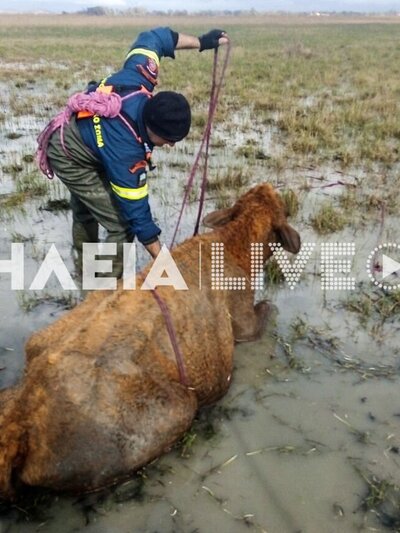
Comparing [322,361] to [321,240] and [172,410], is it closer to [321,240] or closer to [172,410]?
[172,410]

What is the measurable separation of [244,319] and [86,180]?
1.93 metres

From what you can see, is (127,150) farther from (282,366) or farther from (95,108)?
(282,366)

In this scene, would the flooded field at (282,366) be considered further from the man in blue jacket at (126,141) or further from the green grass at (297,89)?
the man in blue jacket at (126,141)

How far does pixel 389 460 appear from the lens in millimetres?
3703

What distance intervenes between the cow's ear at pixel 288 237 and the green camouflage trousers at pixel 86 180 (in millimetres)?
1480

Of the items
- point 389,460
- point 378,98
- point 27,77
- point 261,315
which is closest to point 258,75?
point 378,98

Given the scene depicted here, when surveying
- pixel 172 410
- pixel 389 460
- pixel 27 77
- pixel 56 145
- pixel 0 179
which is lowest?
pixel 389 460

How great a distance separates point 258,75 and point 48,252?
1810 cm

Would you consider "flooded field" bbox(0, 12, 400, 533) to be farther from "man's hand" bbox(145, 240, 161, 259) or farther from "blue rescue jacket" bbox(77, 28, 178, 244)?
"blue rescue jacket" bbox(77, 28, 178, 244)

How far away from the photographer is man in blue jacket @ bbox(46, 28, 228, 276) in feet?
13.9

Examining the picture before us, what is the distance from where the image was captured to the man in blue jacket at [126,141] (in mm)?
4250

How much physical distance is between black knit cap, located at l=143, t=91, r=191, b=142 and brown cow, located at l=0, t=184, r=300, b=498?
992mm

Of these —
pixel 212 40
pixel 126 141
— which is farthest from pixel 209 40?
pixel 126 141

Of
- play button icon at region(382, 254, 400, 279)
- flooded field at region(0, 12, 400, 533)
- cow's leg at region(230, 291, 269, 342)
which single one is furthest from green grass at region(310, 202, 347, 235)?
cow's leg at region(230, 291, 269, 342)
